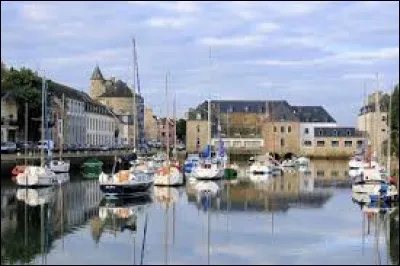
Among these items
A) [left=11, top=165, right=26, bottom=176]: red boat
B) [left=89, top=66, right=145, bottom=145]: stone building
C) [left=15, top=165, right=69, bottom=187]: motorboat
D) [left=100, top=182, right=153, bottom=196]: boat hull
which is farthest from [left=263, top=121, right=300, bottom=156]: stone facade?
[left=100, top=182, right=153, bottom=196]: boat hull

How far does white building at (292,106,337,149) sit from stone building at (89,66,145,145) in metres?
29.4

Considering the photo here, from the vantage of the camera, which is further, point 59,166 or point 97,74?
point 97,74

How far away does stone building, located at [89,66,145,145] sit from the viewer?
5561 inches

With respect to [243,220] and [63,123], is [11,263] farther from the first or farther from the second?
[63,123]

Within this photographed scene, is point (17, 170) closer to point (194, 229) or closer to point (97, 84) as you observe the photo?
point (194, 229)

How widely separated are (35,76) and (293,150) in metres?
64.4

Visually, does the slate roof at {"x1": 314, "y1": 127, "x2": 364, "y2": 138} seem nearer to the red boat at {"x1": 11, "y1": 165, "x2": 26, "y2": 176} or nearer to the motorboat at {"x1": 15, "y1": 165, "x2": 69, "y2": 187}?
the red boat at {"x1": 11, "y1": 165, "x2": 26, "y2": 176}

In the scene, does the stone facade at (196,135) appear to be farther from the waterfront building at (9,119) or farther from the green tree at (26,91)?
the waterfront building at (9,119)

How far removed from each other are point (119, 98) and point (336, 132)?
141 ft

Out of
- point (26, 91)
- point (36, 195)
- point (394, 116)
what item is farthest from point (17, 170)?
point (394, 116)

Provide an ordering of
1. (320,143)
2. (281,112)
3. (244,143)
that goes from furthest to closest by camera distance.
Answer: (281,112) → (244,143) → (320,143)

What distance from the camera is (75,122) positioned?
105m

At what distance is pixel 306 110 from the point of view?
145125 millimetres

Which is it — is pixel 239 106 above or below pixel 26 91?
above
